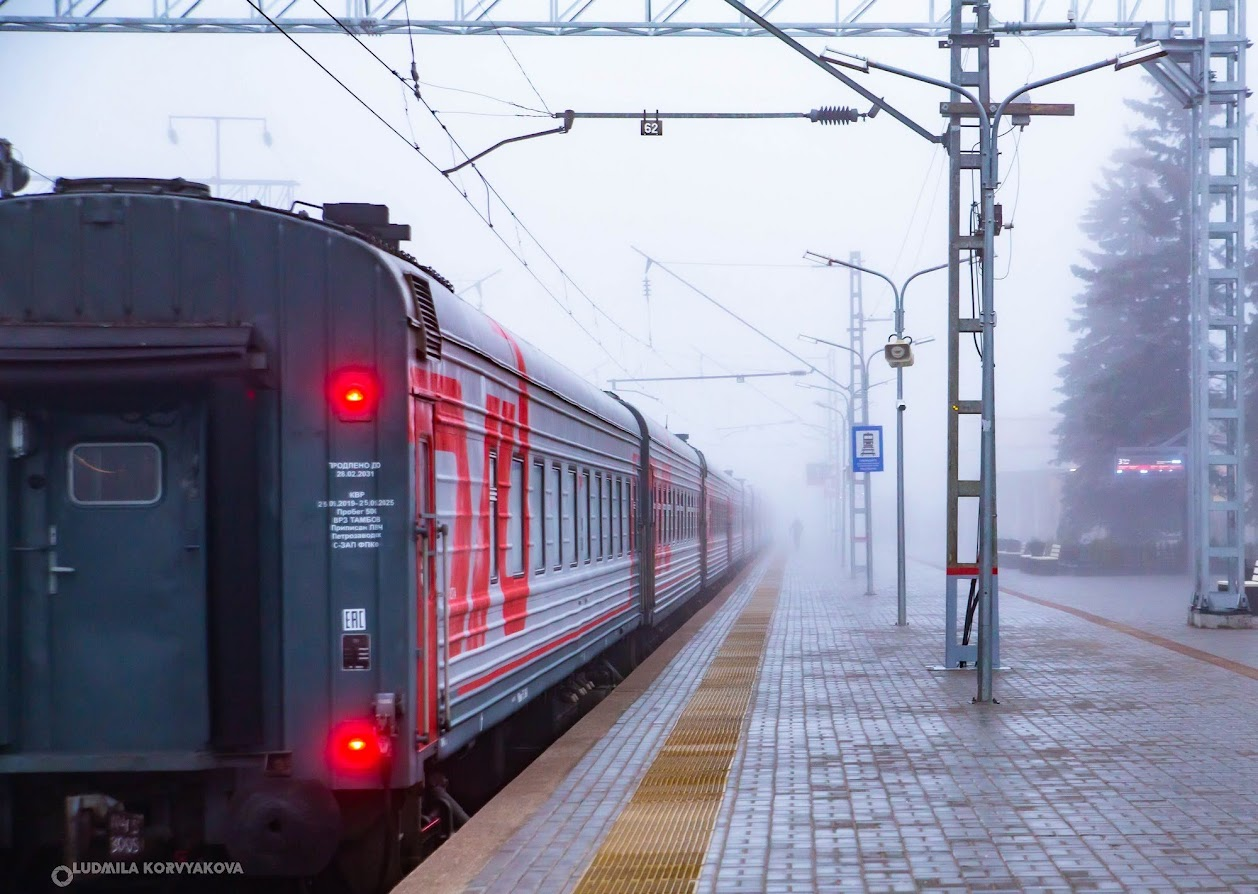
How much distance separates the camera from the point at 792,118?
57.5ft

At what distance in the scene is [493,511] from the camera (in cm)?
951

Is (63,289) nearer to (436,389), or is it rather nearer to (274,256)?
(274,256)

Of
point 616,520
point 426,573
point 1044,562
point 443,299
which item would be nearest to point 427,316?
point 443,299

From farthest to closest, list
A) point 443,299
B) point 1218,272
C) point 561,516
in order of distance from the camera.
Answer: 1. point 1218,272
2. point 561,516
3. point 443,299

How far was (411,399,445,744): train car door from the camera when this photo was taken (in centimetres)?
740

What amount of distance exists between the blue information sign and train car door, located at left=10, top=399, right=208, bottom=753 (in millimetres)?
23207

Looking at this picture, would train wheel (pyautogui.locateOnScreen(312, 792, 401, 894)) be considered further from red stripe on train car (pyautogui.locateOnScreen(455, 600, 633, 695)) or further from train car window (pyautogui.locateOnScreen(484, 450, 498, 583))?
train car window (pyautogui.locateOnScreen(484, 450, 498, 583))

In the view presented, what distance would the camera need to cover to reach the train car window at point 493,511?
9.34 metres

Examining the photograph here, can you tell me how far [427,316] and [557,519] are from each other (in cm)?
446

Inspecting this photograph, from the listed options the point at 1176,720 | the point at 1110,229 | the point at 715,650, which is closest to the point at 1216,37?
the point at 715,650

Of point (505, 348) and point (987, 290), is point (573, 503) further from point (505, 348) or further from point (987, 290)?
point (987, 290)

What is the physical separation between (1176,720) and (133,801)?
8831 millimetres

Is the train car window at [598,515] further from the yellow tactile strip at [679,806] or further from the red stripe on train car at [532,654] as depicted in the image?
the yellow tactile strip at [679,806]

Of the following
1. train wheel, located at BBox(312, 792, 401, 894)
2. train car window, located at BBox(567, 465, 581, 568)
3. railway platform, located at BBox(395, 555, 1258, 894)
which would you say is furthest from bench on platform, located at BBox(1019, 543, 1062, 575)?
train wheel, located at BBox(312, 792, 401, 894)
